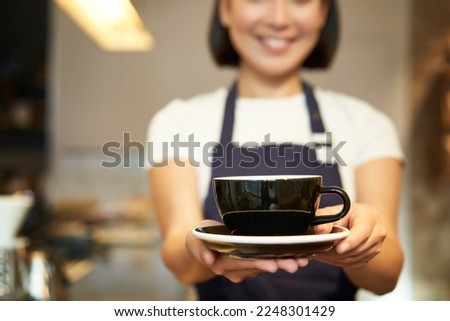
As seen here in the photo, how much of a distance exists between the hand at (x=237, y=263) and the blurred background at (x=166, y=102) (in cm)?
30

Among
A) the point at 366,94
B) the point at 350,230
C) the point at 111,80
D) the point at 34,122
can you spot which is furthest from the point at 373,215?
the point at 34,122

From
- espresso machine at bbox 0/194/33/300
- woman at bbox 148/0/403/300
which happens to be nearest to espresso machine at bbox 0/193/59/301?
espresso machine at bbox 0/194/33/300

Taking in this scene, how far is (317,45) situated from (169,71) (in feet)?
0.68

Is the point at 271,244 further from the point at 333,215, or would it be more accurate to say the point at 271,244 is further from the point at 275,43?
the point at 275,43

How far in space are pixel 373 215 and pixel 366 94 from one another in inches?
14.3

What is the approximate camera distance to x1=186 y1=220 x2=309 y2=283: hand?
1.37 ft

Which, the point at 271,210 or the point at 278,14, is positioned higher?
the point at 278,14

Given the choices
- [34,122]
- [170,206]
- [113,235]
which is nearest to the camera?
[170,206]

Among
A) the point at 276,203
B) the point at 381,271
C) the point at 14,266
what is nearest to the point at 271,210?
the point at 276,203

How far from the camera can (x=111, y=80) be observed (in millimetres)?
1072

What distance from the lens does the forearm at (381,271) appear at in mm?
594

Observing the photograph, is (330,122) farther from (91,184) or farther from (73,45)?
(91,184)

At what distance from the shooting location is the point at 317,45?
685 millimetres

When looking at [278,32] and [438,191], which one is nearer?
[278,32]
